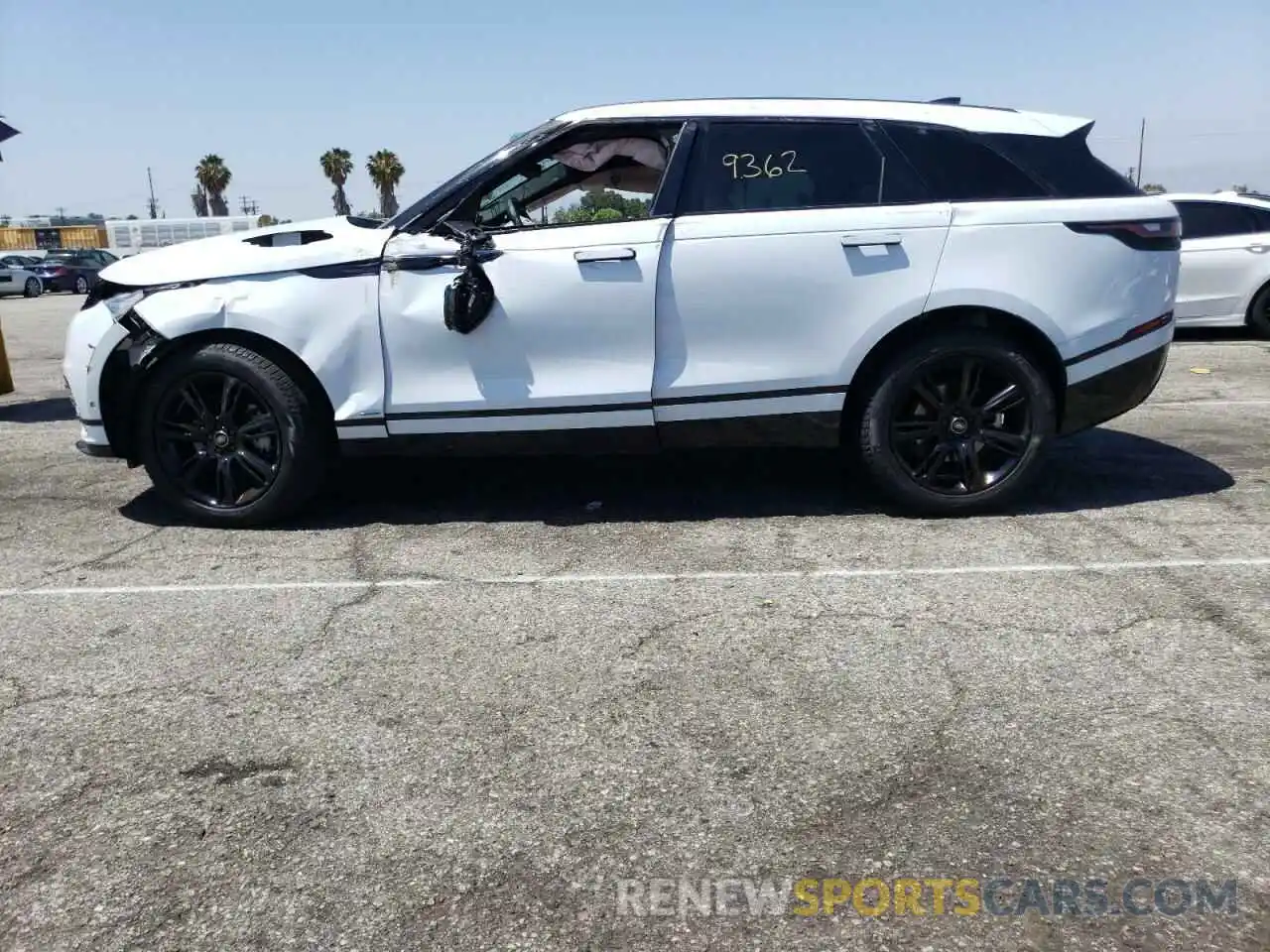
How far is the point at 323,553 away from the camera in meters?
4.71

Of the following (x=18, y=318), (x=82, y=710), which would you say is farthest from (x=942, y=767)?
(x=18, y=318)

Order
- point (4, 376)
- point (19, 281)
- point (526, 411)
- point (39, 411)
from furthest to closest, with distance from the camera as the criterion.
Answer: point (19, 281) < point (4, 376) < point (39, 411) < point (526, 411)

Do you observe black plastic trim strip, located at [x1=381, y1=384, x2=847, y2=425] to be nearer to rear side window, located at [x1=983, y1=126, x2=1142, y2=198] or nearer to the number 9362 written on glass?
the number 9362 written on glass

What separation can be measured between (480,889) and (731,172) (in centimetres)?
341

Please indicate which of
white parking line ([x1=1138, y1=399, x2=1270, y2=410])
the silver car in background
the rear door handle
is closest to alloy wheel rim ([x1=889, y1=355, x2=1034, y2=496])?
the rear door handle

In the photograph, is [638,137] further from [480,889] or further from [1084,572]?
[480,889]

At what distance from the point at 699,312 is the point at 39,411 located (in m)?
6.36

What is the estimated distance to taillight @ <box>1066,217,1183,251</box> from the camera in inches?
188

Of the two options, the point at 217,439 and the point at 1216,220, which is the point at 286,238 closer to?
the point at 217,439

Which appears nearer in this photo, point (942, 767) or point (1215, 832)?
point (1215, 832)

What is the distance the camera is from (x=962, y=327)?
15.9 feet

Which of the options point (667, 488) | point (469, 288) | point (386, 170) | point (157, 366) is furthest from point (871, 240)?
point (386, 170)

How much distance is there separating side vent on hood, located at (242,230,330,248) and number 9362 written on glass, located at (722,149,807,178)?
189 cm

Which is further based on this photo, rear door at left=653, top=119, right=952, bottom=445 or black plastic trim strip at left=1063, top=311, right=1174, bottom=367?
black plastic trim strip at left=1063, top=311, right=1174, bottom=367
